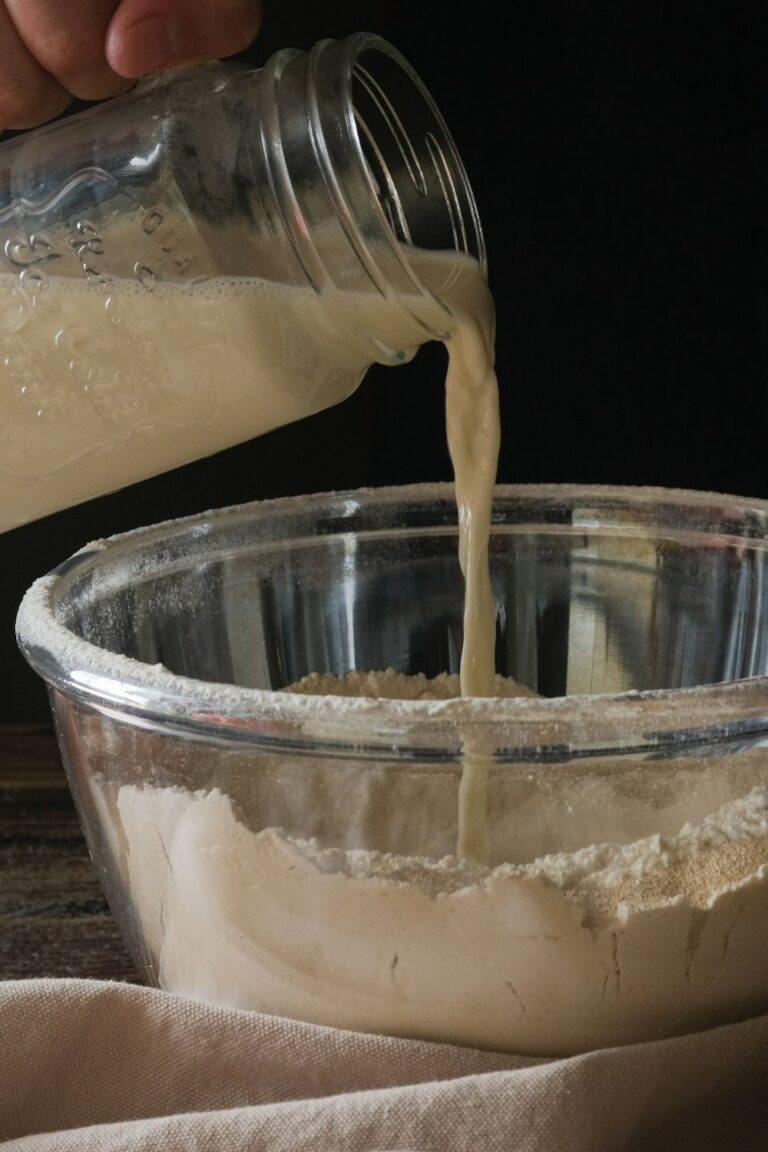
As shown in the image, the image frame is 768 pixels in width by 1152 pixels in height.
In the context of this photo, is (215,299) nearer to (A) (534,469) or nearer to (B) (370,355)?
(B) (370,355)

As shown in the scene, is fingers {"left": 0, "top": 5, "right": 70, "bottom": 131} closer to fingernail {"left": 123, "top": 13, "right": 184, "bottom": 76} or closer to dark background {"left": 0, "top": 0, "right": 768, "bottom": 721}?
fingernail {"left": 123, "top": 13, "right": 184, "bottom": 76}

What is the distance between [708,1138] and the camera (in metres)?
0.67

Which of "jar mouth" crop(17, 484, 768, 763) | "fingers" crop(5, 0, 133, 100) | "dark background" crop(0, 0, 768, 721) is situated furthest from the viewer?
"dark background" crop(0, 0, 768, 721)

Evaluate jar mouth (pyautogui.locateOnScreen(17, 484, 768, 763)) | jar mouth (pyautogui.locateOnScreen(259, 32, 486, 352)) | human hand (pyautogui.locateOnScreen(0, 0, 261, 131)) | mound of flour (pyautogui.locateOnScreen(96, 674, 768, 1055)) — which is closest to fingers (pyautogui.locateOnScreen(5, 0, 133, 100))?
human hand (pyautogui.locateOnScreen(0, 0, 261, 131))

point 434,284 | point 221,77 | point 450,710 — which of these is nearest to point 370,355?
point 434,284

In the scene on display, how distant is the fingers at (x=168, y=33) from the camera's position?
2.78ft

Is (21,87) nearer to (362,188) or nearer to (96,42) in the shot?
(96,42)

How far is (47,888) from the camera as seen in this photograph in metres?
1.05

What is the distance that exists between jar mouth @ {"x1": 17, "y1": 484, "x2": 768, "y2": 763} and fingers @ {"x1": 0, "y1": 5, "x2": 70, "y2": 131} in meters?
0.30

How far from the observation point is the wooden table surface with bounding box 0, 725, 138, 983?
3.06 feet

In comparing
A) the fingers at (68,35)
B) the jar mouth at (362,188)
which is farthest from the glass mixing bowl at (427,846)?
the fingers at (68,35)

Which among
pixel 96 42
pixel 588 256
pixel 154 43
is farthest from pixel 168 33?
pixel 588 256

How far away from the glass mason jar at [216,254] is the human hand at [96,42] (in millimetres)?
22

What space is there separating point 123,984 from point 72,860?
387mm
